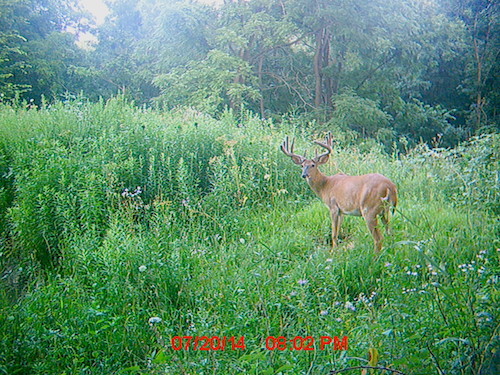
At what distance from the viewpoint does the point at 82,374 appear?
234cm

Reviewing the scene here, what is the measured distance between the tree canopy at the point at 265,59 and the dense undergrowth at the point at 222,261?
23.1 ft

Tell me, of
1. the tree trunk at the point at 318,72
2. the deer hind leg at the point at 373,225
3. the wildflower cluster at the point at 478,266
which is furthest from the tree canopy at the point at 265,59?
the wildflower cluster at the point at 478,266

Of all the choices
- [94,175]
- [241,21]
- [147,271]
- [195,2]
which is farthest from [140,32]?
[147,271]

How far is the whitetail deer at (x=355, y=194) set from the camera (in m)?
3.74

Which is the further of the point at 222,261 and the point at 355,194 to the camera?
the point at 355,194

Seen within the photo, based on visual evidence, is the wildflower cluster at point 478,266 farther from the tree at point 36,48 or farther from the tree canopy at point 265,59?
the tree at point 36,48

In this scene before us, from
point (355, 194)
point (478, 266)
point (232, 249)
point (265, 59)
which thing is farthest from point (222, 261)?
point (265, 59)

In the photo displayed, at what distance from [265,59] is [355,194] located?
13455 millimetres

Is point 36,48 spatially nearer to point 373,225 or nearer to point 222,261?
A: point 222,261

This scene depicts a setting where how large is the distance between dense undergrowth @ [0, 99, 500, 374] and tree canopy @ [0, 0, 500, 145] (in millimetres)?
7028

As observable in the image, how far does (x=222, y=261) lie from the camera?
3.65 metres

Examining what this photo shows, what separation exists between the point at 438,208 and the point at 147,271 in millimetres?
2985

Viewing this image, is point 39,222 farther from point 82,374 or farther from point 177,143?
point 82,374

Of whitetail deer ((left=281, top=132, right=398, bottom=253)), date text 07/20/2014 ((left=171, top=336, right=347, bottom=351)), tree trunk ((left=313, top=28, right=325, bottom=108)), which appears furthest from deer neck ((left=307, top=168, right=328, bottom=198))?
tree trunk ((left=313, top=28, right=325, bottom=108))
